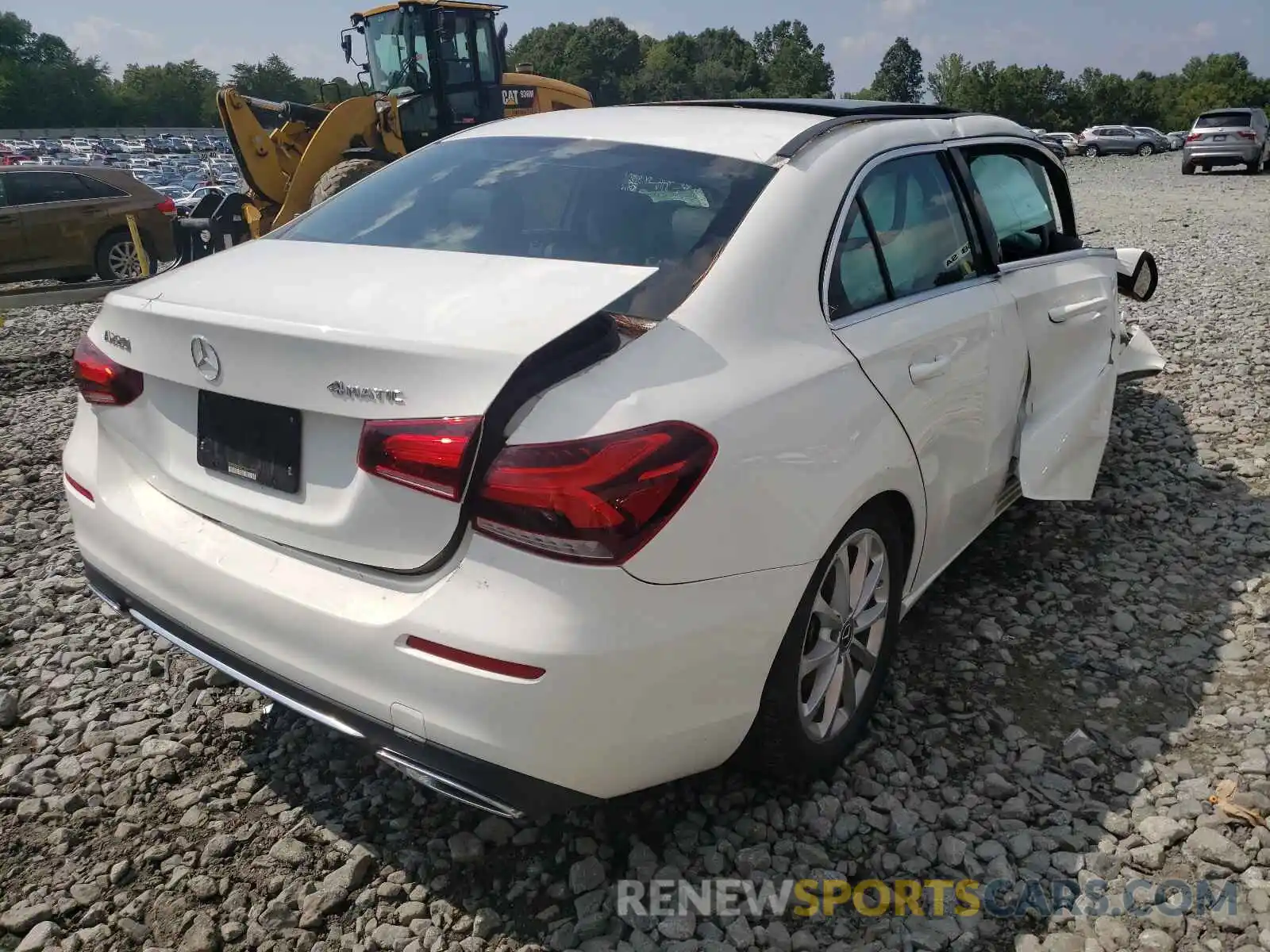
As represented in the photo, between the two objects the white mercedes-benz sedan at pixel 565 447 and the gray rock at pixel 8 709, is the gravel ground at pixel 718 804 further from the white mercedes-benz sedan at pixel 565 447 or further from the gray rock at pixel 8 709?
the white mercedes-benz sedan at pixel 565 447

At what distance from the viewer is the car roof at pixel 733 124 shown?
2691 millimetres

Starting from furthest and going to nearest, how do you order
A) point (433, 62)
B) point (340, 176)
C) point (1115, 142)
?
point (1115, 142), point (433, 62), point (340, 176)

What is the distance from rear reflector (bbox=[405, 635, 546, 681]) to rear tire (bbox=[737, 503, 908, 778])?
0.65 m

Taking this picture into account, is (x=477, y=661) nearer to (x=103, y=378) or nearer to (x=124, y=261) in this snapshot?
(x=103, y=378)

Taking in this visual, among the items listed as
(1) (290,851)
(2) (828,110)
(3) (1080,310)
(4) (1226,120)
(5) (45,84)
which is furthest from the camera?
(5) (45,84)

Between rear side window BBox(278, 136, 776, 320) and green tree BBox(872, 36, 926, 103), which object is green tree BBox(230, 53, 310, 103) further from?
rear side window BBox(278, 136, 776, 320)

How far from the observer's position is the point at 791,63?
12294cm

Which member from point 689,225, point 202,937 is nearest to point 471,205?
point 689,225

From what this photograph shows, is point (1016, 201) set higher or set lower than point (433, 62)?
lower

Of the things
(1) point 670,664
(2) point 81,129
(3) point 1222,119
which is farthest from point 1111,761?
(2) point 81,129

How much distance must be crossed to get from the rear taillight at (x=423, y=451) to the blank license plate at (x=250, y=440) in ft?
0.80

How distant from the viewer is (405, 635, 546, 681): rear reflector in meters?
1.81

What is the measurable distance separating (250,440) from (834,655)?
59.7 inches

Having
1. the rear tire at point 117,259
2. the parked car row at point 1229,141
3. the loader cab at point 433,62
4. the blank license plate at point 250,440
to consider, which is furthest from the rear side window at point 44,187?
the parked car row at point 1229,141
